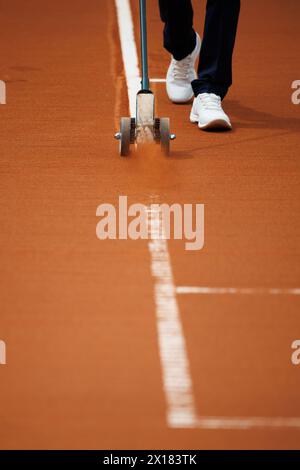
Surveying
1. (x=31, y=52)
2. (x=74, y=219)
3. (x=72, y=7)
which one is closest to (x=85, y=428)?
(x=74, y=219)

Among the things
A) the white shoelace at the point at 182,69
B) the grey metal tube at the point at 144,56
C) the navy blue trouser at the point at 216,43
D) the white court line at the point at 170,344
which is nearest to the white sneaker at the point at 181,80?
the white shoelace at the point at 182,69

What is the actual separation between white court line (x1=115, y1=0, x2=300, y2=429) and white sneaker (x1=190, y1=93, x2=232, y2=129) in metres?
1.17

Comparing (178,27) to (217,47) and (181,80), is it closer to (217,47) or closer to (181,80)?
(181,80)

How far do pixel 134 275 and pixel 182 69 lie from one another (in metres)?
2.53

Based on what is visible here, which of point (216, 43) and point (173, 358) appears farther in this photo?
point (216, 43)

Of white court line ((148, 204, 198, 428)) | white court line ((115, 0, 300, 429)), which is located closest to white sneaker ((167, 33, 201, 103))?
white court line ((115, 0, 300, 429))

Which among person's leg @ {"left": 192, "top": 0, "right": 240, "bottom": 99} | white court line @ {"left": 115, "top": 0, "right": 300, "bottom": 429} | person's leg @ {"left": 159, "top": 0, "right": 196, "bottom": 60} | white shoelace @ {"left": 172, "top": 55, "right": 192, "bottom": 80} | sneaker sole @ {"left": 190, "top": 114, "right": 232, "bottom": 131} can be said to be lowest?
white court line @ {"left": 115, "top": 0, "right": 300, "bottom": 429}

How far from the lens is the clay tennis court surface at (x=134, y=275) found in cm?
271

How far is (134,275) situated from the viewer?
354 centimetres

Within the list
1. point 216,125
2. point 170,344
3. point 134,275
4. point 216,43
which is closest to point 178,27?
point 216,43

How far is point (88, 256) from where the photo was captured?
368cm

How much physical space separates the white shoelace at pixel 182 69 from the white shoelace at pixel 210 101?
530 millimetres

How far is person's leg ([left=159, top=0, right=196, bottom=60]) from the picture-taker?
5660mm

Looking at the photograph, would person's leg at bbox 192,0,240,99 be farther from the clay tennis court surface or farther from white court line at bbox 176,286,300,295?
white court line at bbox 176,286,300,295
